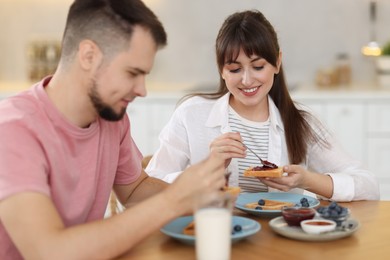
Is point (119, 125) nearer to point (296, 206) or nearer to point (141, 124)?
point (296, 206)

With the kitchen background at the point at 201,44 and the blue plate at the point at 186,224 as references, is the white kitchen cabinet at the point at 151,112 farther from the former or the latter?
the blue plate at the point at 186,224

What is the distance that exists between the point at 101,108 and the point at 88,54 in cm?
14

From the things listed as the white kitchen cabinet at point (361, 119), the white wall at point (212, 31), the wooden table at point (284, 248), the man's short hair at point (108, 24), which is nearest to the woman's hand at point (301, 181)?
the wooden table at point (284, 248)

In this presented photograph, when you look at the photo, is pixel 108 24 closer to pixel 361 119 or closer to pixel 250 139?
pixel 250 139

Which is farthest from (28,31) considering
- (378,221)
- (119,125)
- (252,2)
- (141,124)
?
(378,221)

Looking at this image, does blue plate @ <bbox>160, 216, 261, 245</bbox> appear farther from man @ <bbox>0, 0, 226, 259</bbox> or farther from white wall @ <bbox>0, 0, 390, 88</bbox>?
white wall @ <bbox>0, 0, 390, 88</bbox>

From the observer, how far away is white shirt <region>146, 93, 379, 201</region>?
7.82 ft

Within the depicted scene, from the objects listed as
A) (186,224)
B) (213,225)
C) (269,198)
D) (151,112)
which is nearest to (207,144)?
(269,198)

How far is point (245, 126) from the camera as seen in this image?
250 centimetres

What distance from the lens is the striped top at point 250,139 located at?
2.45 m

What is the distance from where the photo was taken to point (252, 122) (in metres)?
2.50

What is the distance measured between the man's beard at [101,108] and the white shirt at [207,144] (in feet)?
2.11

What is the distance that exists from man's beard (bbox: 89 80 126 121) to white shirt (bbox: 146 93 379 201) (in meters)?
0.64

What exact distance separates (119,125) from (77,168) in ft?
0.82
